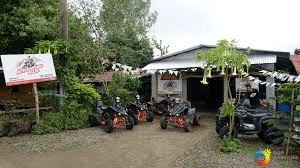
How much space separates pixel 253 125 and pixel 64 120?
6329 millimetres

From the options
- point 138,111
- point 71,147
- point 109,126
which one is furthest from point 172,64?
point 71,147

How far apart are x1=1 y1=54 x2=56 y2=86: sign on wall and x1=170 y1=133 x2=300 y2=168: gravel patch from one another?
559 centimetres

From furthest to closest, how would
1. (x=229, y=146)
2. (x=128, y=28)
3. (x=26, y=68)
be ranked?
(x=128, y=28), (x=26, y=68), (x=229, y=146)

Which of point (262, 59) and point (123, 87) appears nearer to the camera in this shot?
point (262, 59)

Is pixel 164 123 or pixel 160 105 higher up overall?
pixel 160 105

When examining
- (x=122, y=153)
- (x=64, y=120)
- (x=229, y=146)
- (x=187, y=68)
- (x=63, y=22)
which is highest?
(x=63, y=22)

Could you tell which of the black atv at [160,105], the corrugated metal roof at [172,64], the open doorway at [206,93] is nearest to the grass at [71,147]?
the black atv at [160,105]

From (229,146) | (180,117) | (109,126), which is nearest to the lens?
(229,146)

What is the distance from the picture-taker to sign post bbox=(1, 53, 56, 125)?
29.4 ft

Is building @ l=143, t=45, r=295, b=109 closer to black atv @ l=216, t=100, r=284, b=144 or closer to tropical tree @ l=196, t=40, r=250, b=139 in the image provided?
black atv @ l=216, t=100, r=284, b=144

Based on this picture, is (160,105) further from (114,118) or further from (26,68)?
(26,68)

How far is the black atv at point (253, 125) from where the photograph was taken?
777cm

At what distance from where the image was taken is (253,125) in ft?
26.2

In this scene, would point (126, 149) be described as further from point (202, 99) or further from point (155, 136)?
point (202, 99)
